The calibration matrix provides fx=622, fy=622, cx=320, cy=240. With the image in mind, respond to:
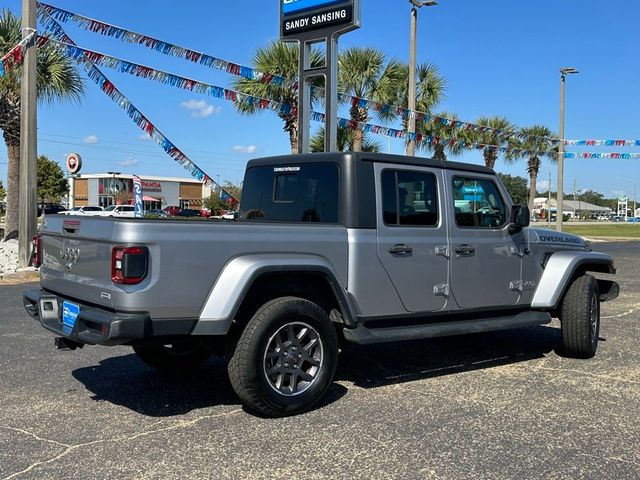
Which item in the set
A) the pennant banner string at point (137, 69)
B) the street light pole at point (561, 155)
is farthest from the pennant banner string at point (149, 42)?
the street light pole at point (561, 155)

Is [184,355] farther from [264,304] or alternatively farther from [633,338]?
[633,338]

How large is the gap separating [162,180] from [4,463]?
94996mm

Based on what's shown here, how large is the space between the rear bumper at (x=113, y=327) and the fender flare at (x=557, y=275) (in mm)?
3558

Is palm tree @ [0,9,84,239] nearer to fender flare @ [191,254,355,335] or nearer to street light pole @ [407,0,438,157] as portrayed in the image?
street light pole @ [407,0,438,157]

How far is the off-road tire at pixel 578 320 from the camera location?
6.07 m

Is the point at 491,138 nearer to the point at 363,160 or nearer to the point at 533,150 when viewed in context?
the point at 533,150

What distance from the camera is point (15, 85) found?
699 inches

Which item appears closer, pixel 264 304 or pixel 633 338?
pixel 264 304

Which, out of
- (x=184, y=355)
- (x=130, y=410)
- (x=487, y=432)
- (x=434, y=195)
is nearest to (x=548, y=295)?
(x=434, y=195)

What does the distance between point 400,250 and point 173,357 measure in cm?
219

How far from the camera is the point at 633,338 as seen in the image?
7.32 meters

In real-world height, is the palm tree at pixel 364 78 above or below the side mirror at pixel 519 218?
above

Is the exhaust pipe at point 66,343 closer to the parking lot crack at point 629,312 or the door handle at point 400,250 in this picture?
the door handle at point 400,250

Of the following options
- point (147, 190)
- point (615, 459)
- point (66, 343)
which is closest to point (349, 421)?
point (615, 459)
